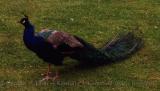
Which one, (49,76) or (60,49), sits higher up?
(60,49)

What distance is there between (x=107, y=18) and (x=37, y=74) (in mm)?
4290

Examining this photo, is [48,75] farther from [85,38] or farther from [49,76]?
[85,38]

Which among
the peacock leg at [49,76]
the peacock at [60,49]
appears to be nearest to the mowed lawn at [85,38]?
the peacock leg at [49,76]

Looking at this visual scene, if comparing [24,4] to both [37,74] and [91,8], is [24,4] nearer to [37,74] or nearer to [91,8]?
[91,8]

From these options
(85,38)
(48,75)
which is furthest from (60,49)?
(85,38)

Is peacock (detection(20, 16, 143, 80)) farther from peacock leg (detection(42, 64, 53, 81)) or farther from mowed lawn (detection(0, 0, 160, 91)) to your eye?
mowed lawn (detection(0, 0, 160, 91))

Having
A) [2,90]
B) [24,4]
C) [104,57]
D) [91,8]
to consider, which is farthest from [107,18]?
[2,90]

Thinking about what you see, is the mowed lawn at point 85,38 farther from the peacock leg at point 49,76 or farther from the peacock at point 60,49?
the peacock at point 60,49

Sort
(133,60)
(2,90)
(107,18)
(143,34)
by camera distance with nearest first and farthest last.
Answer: (2,90), (133,60), (143,34), (107,18)

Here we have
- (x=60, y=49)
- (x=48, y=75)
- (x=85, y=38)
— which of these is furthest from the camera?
(x=85, y=38)

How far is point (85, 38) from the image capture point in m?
11.8

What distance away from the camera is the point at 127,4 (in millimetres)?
14805

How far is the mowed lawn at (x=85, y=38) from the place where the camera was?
30.3 feet

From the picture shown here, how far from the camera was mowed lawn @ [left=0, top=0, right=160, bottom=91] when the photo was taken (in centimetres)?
925
